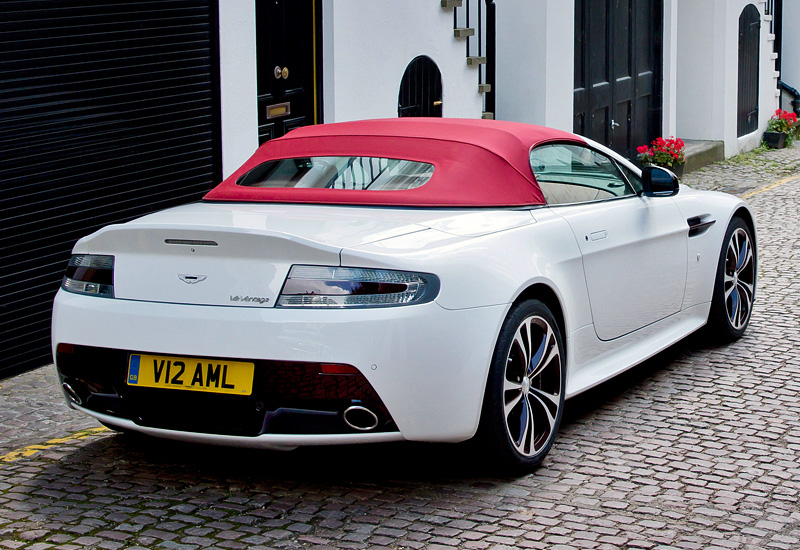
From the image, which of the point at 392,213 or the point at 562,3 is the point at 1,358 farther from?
the point at 562,3

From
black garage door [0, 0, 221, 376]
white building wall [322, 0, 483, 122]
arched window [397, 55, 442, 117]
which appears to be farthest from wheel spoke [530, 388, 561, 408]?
arched window [397, 55, 442, 117]

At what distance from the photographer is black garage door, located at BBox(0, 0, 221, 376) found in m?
6.71

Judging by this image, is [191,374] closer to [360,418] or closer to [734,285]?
[360,418]

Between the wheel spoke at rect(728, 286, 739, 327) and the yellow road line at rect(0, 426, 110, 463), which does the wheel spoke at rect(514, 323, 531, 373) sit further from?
the wheel spoke at rect(728, 286, 739, 327)

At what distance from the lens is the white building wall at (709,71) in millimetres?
18031

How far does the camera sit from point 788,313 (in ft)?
25.7

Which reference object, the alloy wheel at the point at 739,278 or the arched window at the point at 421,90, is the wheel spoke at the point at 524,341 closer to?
the alloy wheel at the point at 739,278

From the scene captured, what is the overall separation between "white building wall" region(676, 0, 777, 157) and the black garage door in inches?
443

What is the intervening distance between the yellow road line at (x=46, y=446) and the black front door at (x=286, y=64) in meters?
4.43

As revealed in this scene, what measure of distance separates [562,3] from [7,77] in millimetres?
8184

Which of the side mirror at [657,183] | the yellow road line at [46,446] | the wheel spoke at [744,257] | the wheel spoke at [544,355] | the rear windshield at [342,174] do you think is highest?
the rear windshield at [342,174]

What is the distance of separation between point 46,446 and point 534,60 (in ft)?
30.1

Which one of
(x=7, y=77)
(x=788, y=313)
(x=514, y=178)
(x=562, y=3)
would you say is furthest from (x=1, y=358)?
(x=562, y=3)

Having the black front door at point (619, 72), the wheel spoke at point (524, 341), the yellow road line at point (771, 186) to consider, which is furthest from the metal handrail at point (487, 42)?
the wheel spoke at point (524, 341)
